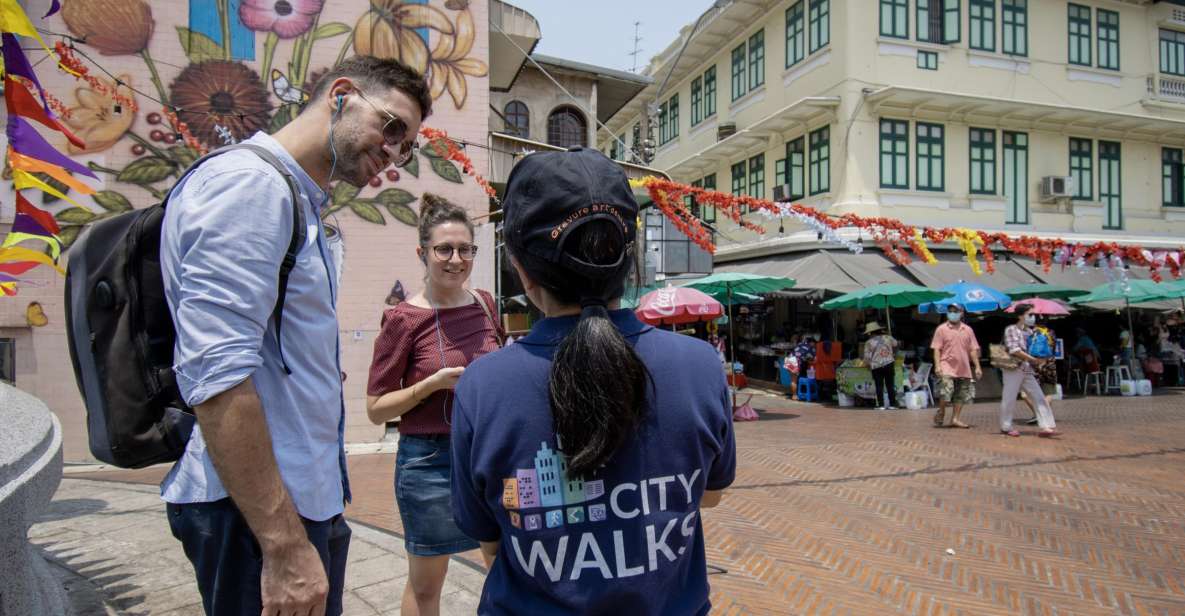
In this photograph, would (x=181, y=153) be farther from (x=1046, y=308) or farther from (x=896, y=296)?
(x=1046, y=308)

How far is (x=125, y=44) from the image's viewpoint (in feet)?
33.3

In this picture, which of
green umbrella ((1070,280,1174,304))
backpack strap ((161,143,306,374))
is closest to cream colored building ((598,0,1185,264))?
green umbrella ((1070,280,1174,304))

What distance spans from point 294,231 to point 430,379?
1.20 metres

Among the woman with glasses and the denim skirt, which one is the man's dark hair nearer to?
the woman with glasses

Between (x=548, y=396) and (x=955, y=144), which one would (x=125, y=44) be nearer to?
(x=548, y=396)

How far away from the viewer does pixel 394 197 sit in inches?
440

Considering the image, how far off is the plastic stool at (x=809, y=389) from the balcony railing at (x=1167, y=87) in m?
14.8

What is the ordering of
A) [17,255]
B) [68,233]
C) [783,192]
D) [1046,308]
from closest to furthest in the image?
[17,255] → [68,233] → [1046,308] → [783,192]

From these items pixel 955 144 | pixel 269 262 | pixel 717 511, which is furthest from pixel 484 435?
pixel 955 144

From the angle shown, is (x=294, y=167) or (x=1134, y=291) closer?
(x=294, y=167)

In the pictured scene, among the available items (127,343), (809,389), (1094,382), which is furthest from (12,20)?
(1094,382)

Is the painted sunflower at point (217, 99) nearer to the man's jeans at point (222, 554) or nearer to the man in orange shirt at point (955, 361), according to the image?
the man's jeans at point (222, 554)

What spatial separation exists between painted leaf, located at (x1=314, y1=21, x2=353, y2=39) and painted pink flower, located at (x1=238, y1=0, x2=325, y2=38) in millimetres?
170

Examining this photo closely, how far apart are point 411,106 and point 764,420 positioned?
39.3ft
